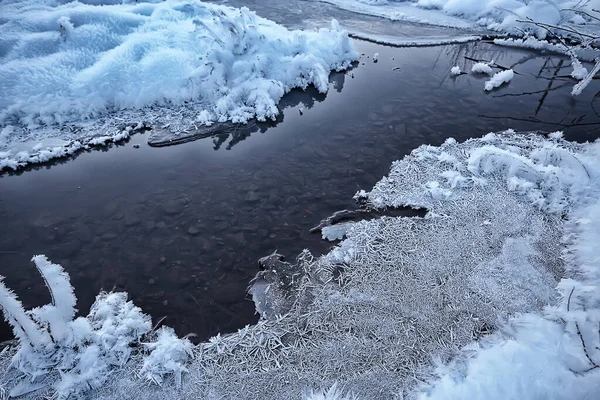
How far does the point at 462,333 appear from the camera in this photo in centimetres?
339

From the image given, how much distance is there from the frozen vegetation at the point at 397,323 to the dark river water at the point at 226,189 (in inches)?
16.0

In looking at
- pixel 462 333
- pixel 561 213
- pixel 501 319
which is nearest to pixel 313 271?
pixel 462 333

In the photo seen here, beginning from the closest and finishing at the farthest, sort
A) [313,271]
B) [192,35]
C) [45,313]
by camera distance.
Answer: [45,313] < [313,271] < [192,35]

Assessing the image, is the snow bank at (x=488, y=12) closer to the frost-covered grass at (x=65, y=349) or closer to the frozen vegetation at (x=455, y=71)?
the frozen vegetation at (x=455, y=71)

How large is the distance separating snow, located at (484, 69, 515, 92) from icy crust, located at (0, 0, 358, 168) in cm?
342

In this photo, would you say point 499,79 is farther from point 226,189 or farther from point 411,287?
point 226,189

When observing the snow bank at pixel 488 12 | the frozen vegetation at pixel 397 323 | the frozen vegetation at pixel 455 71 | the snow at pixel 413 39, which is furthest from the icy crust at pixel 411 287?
the snow bank at pixel 488 12

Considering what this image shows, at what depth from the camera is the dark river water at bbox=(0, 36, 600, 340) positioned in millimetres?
4000

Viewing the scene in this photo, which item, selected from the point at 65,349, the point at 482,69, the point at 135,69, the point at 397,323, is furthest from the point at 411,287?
the point at 482,69

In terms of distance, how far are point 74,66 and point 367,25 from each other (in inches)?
358

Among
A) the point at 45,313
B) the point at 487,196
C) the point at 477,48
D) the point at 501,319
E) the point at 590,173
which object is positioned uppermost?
the point at 477,48

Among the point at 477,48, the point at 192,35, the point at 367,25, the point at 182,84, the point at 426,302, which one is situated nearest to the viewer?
the point at 426,302

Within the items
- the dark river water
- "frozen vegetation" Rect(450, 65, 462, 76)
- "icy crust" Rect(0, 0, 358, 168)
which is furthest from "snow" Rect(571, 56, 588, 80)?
"icy crust" Rect(0, 0, 358, 168)

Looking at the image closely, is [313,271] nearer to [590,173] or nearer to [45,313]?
[45,313]
